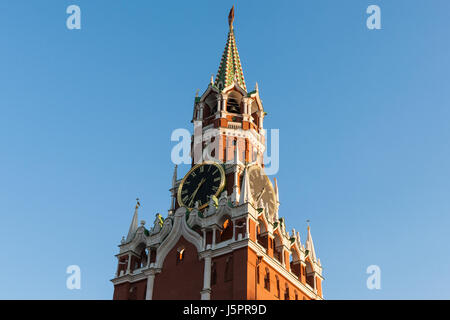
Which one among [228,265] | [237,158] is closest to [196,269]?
A: [228,265]

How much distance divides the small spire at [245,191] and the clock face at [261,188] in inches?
130

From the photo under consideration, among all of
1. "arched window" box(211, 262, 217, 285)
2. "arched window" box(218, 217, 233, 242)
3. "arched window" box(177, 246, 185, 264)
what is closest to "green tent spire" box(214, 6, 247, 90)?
"arched window" box(218, 217, 233, 242)

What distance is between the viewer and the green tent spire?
62.8 m

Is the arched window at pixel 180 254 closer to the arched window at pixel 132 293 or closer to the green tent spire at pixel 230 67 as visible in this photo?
the arched window at pixel 132 293

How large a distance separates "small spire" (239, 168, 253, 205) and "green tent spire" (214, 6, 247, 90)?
14854mm

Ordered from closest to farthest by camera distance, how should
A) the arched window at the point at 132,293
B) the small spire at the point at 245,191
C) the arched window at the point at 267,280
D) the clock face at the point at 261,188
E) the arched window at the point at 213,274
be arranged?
the arched window at the point at 213,274 < the arched window at the point at 267,280 < the small spire at the point at 245,191 < the arched window at the point at 132,293 < the clock face at the point at 261,188

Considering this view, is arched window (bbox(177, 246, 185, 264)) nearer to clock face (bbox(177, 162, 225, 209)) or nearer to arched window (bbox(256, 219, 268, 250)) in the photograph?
clock face (bbox(177, 162, 225, 209))

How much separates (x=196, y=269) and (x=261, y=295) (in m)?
5.41

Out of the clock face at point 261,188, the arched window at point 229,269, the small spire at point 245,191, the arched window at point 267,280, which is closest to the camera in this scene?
the arched window at point 229,269

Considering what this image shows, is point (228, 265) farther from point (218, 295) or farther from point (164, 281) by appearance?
point (164, 281)

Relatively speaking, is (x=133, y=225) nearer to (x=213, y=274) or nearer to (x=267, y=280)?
(x=213, y=274)

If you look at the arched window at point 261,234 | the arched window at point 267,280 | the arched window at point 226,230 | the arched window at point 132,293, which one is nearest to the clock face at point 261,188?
the arched window at point 261,234

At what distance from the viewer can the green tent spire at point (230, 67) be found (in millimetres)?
62844

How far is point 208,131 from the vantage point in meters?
58.9
